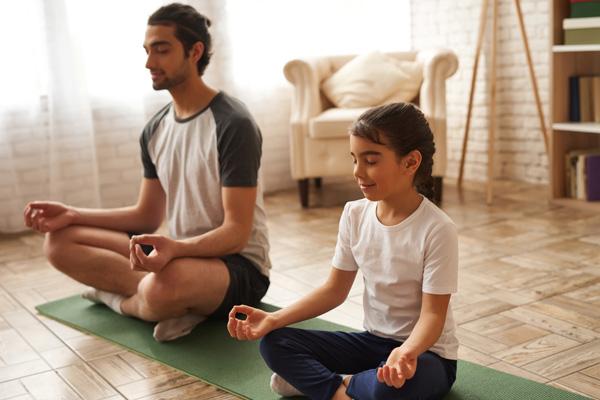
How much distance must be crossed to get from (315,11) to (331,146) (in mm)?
1018

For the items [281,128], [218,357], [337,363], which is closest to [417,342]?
[337,363]

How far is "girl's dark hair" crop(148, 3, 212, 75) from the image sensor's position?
2.48m

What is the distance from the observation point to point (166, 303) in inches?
92.4

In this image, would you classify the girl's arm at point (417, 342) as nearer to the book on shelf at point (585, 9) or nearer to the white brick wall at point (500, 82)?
the book on shelf at point (585, 9)

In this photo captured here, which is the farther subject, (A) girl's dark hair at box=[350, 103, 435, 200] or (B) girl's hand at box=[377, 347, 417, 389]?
(A) girl's dark hair at box=[350, 103, 435, 200]

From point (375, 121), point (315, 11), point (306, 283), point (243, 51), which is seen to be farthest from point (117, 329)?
point (315, 11)

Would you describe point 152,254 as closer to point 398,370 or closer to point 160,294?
point 160,294

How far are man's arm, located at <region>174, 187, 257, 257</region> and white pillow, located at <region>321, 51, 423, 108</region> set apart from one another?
6.99 ft

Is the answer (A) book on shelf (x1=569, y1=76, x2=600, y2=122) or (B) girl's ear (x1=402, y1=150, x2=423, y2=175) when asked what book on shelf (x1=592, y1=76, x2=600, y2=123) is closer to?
(A) book on shelf (x1=569, y1=76, x2=600, y2=122)

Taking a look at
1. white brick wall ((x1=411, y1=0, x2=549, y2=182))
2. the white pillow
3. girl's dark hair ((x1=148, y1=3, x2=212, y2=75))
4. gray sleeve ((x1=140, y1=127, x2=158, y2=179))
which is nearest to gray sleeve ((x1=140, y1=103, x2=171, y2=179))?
gray sleeve ((x1=140, y1=127, x2=158, y2=179))

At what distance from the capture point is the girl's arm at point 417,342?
1.56 m

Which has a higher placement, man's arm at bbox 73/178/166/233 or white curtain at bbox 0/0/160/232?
white curtain at bbox 0/0/160/232

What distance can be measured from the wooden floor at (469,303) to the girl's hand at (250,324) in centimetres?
30

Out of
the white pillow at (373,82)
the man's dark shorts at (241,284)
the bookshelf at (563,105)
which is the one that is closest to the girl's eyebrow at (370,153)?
the man's dark shorts at (241,284)
